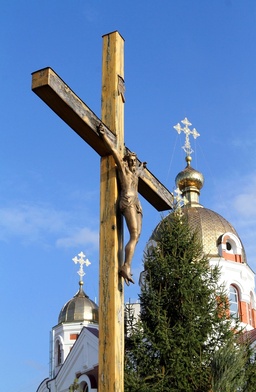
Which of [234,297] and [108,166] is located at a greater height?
[234,297]

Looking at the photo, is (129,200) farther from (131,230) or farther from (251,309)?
(251,309)

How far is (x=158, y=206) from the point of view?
591cm

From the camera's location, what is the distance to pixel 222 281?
2814 centimetres

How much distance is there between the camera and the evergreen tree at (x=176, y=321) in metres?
15.9

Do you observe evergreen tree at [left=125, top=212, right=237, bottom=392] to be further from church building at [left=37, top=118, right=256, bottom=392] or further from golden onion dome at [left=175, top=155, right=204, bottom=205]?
golden onion dome at [left=175, top=155, right=204, bottom=205]

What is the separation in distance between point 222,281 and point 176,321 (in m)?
11.4

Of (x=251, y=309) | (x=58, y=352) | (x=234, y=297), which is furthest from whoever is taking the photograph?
(x=58, y=352)

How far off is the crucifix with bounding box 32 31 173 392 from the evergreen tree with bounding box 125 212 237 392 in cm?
1109

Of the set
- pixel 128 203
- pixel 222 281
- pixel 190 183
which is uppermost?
pixel 190 183

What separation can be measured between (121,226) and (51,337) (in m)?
30.9

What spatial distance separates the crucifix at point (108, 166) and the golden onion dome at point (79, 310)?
28.4m

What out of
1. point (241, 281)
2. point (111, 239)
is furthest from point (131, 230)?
point (241, 281)

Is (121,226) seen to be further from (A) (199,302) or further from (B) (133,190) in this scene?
(A) (199,302)

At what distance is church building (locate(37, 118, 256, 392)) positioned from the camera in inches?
1090
